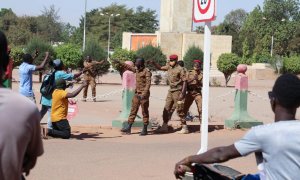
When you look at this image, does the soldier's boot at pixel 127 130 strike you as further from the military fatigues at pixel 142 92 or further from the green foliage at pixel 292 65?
the green foliage at pixel 292 65

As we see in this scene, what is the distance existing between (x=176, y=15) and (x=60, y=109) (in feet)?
116

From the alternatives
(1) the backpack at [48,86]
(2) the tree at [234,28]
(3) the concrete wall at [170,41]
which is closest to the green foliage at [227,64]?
(3) the concrete wall at [170,41]

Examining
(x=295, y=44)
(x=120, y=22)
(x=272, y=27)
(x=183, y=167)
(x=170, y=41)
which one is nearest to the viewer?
(x=183, y=167)

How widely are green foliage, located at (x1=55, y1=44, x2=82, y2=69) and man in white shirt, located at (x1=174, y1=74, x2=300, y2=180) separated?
3314cm

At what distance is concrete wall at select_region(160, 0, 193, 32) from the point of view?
147 ft

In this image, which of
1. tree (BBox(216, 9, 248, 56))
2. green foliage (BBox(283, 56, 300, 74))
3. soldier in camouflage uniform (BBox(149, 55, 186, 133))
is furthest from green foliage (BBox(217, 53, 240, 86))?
tree (BBox(216, 9, 248, 56))

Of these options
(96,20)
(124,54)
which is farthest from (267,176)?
(96,20)

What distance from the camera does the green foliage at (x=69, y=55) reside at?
35906mm

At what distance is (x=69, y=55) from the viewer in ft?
118

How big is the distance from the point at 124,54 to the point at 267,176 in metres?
36.2

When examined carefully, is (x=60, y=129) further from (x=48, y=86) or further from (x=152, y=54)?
(x=152, y=54)

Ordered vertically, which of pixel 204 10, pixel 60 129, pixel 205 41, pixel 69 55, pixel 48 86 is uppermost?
pixel 204 10

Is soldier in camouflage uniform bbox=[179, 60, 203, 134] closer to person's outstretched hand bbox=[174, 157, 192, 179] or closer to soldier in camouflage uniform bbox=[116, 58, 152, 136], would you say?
soldier in camouflage uniform bbox=[116, 58, 152, 136]

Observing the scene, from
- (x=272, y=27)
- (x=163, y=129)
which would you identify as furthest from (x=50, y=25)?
(x=163, y=129)
